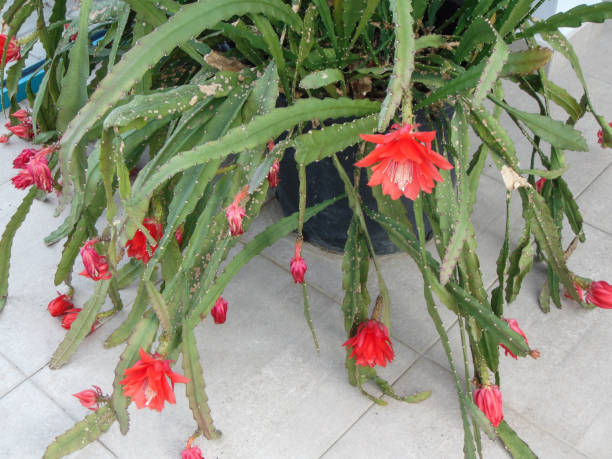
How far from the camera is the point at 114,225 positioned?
1073 mm

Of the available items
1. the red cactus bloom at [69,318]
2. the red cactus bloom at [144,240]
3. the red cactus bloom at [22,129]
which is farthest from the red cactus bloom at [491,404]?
the red cactus bloom at [22,129]

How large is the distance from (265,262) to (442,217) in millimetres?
682

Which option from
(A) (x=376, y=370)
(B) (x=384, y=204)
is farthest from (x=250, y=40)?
(A) (x=376, y=370)

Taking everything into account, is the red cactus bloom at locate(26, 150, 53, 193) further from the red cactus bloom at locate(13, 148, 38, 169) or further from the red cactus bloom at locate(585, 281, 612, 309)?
the red cactus bloom at locate(585, 281, 612, 309)

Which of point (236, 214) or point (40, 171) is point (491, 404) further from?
point (40, 171)

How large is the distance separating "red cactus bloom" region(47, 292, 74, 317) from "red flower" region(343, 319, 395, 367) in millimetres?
719

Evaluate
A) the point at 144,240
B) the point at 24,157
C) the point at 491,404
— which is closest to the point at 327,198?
the point at 144,240

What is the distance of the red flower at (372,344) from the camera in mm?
1271

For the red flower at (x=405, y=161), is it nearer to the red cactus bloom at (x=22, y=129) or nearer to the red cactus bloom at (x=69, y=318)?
the red cactus bloom at (x=69, y=318)

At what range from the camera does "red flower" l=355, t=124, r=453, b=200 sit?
88 centimetres

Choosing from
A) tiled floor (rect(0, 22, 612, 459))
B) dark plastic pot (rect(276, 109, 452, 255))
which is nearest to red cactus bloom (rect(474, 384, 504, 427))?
tiled floor (rect(0, 22, 612, 459))

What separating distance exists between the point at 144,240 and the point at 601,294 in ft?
3.10

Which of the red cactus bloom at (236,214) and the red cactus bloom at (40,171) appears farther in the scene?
the red cactus bloom at (40,171)

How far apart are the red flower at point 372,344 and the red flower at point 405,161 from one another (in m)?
0.36
